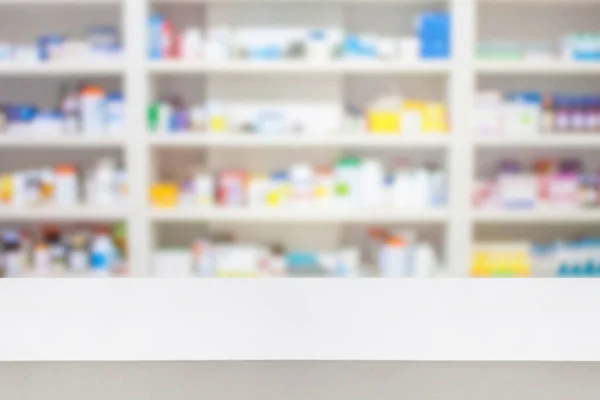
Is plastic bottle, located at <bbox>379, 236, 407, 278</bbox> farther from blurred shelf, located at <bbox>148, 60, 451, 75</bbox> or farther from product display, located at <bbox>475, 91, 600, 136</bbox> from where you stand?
blurred shelf, located at <bbox>148, 60, 451, 75</bbox>

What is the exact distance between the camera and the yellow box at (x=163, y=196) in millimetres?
3592

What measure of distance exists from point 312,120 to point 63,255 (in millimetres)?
1319

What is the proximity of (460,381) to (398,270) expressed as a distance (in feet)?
9.22

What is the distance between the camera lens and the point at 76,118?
3.62m

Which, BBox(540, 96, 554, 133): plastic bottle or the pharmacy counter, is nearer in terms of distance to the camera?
the pharmacy counter

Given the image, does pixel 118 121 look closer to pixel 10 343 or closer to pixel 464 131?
pixel 464 131

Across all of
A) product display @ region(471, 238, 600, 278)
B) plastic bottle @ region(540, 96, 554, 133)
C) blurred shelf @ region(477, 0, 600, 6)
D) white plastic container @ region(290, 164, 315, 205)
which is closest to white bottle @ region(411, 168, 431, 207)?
product display @ region(471, 238, 600, 278)

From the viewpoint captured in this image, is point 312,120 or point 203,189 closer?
point 203,189

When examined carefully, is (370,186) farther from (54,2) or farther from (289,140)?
(54,2)

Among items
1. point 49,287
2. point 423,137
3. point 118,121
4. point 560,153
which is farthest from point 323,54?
point 49,287

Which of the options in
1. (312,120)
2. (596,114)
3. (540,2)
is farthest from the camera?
(540,2)

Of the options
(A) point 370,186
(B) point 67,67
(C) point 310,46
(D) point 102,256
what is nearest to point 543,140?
(A) point 370,186

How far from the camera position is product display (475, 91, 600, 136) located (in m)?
3.57

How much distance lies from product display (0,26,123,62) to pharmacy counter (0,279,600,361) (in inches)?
114
